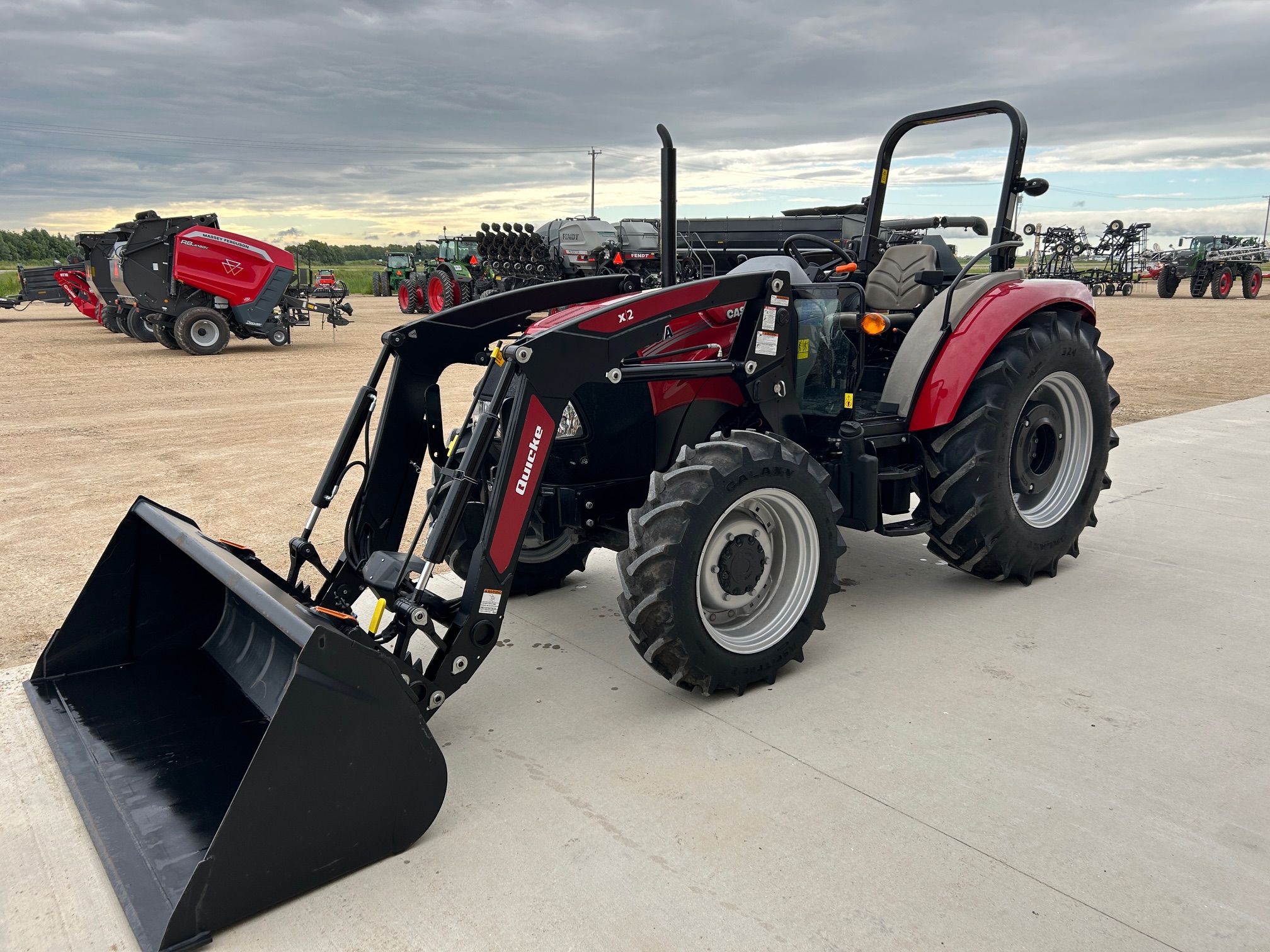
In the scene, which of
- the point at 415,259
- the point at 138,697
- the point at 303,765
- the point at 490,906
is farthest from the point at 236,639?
the point at 415,259

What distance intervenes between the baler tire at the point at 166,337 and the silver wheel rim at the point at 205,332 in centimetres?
73

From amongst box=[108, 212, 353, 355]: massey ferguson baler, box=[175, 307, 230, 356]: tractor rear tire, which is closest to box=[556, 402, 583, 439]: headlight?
box=[108, 212, 353, 355]: massey ferguson baler

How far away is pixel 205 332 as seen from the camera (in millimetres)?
16219

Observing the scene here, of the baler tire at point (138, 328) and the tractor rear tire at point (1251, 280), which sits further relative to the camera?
the tractor rear tire at point (1251, 280)

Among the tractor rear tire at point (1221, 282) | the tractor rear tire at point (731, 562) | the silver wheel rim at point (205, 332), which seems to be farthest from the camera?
the tractor rear tire at point (1221, 282)

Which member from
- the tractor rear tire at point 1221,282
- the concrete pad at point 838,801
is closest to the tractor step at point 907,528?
the concrete pad at point 838,801

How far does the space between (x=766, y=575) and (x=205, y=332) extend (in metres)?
15.0

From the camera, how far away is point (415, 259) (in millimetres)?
34438

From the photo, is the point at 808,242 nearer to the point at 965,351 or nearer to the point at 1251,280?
the point at 965,351

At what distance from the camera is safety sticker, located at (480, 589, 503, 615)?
2.96 m

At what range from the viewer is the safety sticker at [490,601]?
2955mm

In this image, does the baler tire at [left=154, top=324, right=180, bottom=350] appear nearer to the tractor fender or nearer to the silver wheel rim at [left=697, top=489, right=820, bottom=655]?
the tractor fender

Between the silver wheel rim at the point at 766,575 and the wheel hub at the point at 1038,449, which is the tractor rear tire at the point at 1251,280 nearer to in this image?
the wheel hub at the point at 1038,449

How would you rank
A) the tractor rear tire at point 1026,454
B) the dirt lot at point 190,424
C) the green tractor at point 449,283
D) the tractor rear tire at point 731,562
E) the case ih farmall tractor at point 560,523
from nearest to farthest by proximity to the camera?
the case ih farmall tractor at point 560,523 → the tractor rear tire at point 731,562 → the tractor rear tire at point 1026,454 → the dirt lot at point 190,424 → the green tractor at point 449,283
